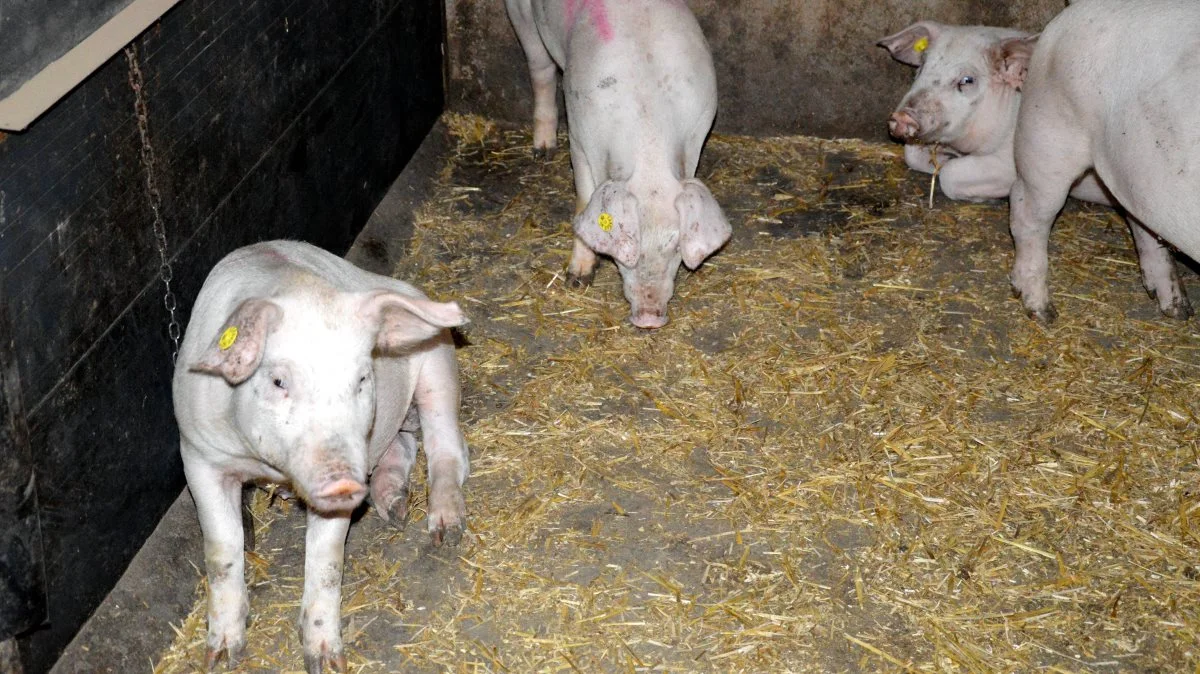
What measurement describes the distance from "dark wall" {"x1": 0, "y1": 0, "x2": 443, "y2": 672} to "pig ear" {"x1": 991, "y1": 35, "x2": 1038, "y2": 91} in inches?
129

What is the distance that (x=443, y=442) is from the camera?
16.6 ft

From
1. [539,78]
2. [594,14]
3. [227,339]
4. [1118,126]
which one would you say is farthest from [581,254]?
[227,339]

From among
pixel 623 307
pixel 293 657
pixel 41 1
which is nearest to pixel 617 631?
pixel 293 657

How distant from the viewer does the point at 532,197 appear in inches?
279

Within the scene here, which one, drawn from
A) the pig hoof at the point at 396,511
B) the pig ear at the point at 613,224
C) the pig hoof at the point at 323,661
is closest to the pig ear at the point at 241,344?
the pig hoof at the point at 323,661

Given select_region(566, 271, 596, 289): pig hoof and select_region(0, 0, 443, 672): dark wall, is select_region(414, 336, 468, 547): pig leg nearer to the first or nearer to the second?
select_region(0, 0, 443, 672): dark wall

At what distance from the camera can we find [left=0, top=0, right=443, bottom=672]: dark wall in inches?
150

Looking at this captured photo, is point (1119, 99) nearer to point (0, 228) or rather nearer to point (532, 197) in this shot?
point (532, 197)

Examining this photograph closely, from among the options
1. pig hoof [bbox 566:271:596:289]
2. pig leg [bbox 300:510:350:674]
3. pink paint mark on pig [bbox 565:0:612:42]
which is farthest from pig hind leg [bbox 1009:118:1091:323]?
pig leg [bbox 300:510:350:674]

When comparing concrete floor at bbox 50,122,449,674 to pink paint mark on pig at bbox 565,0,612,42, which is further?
pink paint mark on pig at bbox 565,0,612,42

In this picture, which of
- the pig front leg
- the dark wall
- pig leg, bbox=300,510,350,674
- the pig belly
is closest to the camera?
the dark wall

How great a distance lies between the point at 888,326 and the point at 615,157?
1.52 m

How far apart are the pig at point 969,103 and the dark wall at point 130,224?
3.01 m

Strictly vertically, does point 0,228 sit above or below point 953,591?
above
